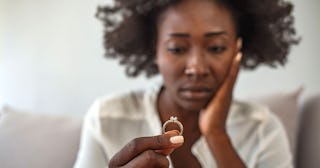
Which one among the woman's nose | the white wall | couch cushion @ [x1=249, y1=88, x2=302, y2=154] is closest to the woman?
the woman's nose

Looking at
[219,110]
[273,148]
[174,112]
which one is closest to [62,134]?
[174,112]

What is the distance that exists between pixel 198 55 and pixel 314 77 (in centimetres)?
69

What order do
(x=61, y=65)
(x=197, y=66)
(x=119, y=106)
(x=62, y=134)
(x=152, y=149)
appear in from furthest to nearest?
(x=61, y=65)
(x=62, y=134)
(x=119, y=106)
(x=197, y=66)
(x=152, y=149)

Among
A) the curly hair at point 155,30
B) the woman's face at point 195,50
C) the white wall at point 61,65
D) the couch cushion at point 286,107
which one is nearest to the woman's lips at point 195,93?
the woman's face at point 195,50

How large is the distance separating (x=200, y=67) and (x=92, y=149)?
307 millimetres

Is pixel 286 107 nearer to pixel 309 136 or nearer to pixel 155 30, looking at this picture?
pixel 309 136

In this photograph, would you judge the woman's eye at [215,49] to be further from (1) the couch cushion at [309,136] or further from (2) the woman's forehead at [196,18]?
(1) the couch cushion at [309,136]

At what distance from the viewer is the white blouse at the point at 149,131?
3.44 ft

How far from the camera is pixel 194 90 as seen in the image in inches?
40.5

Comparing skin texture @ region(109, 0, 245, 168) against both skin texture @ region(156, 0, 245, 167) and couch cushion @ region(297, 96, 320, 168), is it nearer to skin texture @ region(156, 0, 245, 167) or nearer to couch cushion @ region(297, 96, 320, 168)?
skin texture @ region(156, 0, 245, 167)

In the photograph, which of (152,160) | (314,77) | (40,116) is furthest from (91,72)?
(152,160)

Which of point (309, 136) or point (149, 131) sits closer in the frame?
point (149, 131)

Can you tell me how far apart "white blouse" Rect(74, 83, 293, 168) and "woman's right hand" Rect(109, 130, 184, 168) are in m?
0.37

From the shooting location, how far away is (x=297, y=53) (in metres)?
1.55
